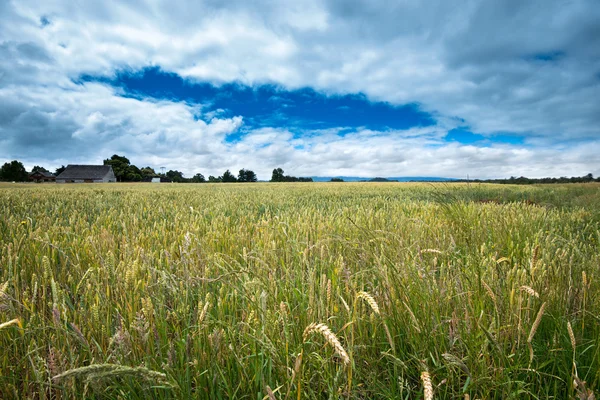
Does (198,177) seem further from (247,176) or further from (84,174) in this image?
(84,174)

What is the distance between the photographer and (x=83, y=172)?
87.1 meters

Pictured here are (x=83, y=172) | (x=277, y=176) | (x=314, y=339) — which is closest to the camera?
(x=314, y=339)

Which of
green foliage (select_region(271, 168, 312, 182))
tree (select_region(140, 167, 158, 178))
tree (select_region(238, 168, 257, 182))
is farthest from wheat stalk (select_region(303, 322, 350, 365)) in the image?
tree (select_region(140, 167, 158, 178))

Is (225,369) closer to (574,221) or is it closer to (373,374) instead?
(373,374)

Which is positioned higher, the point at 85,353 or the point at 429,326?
the point at 429,326

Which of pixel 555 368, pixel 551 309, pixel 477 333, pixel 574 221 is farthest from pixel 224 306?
pixel 574 221

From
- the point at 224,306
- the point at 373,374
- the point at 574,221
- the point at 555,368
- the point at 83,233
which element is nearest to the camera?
the point at 373,374

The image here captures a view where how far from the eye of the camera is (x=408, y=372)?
1323 millimetres

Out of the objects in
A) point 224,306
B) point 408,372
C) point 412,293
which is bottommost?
point 408,372

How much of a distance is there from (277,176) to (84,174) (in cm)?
5724

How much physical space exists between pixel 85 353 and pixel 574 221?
6.42m

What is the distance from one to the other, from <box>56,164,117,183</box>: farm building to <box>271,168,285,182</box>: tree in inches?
1962

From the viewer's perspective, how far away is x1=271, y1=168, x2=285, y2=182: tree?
86387 mm

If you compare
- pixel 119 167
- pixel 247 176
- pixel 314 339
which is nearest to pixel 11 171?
pixel 119 167
